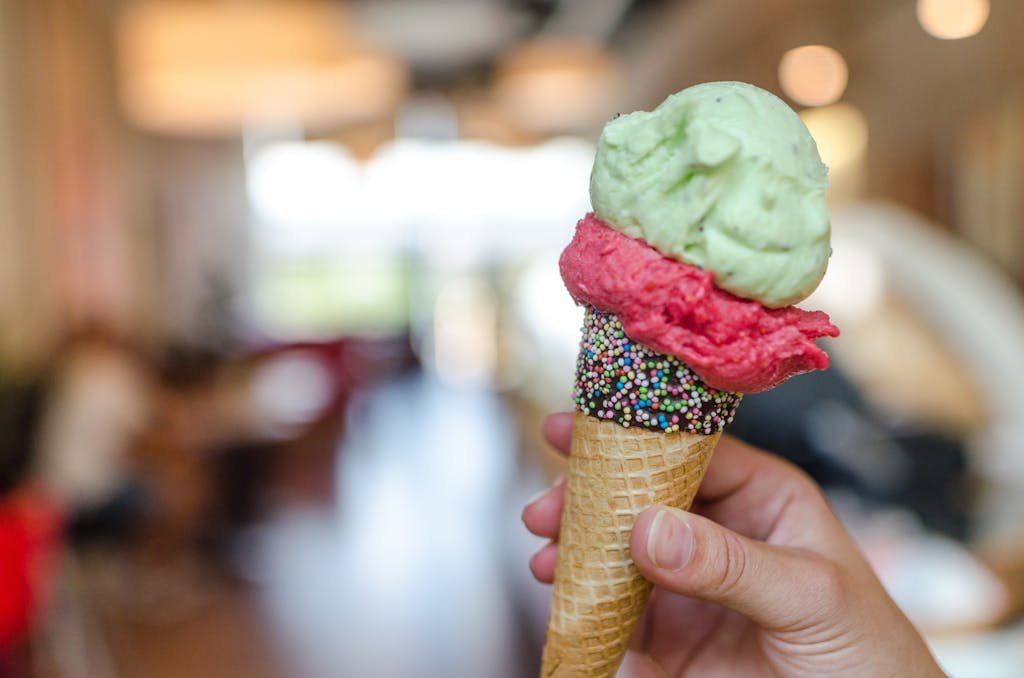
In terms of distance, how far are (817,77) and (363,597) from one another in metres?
3.60

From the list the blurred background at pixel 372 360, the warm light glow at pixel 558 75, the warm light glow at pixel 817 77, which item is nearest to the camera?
the blurred background at pixel 372 360

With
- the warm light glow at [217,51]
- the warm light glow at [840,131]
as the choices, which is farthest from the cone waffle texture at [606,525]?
the warm light glow at [217,51]

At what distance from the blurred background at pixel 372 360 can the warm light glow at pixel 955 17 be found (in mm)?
14

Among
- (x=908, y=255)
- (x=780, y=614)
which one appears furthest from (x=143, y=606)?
(x=780, y=614)

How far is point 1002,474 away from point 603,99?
27.6 ft

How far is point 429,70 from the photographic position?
1394 cm

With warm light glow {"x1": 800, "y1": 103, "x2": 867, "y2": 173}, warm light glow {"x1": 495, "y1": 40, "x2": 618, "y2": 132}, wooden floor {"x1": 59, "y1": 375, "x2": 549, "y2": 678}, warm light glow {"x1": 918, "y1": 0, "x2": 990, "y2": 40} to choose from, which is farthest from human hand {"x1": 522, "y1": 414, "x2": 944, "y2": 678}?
warm light glow {"x1": 495, "y1": 40, "x2": 618, "y2": 132}

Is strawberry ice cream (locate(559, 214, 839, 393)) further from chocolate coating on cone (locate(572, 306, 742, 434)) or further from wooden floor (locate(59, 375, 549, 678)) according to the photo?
wooden floor (locate(59, 375, 549, 678))

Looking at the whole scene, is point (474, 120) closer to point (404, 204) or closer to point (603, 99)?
point (404, 204)

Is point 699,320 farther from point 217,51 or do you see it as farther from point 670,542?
point 217,51

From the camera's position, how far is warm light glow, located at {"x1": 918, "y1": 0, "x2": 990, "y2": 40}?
183cm

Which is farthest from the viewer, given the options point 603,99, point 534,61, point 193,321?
point 193,321

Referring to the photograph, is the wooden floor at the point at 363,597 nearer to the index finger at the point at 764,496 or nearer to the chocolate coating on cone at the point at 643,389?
the index finger at the point at 764,496

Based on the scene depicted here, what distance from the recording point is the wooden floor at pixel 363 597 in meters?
4.16
